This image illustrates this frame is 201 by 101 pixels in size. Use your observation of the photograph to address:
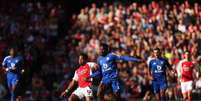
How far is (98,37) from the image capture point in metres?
30.8

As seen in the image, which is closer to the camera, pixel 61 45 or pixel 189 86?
pixel 189 86

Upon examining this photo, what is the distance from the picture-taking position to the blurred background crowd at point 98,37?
2811 centimetres

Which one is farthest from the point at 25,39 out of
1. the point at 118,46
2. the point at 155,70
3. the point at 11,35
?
the point at 155,70

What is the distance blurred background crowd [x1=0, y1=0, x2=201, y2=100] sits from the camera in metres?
28.1

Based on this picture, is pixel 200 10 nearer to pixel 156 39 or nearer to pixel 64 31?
pixel 156 39

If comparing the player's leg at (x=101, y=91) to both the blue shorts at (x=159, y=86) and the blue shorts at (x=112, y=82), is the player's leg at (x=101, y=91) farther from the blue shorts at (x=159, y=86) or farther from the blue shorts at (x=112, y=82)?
the blue shorts at (x=159, y=86)

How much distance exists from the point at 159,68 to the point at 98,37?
8.52 m

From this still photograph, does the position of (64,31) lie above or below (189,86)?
above

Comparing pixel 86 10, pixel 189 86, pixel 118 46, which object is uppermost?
pixel 86 10

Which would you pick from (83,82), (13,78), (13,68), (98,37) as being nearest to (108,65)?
(83,82)

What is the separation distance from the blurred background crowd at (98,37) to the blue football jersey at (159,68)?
282 cm

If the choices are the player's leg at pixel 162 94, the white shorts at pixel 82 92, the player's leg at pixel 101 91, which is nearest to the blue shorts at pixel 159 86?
the player's leg at pixel 162 94

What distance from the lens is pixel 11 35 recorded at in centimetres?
3244

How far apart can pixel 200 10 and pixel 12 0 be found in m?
11.1
